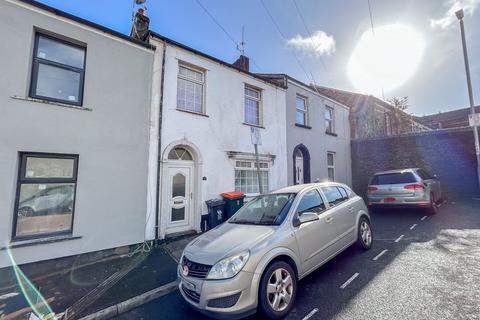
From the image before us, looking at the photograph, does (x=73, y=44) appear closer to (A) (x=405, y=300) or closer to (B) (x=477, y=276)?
(A) (x=405, y=300)

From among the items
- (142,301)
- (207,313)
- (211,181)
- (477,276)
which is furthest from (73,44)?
(477,276)

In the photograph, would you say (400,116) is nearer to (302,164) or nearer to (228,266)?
(302,164)

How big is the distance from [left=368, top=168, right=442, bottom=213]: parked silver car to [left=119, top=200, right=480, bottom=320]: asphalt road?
2.01 meters

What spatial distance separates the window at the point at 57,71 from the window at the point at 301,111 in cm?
912

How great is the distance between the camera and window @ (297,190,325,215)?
4.04m

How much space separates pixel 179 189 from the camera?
731 cm

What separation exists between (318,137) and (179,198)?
8723 millimetres

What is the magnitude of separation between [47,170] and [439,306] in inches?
291

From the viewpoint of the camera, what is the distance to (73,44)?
18.9 ft

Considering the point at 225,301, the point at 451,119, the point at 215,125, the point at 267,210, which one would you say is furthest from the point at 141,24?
the point at 451,119

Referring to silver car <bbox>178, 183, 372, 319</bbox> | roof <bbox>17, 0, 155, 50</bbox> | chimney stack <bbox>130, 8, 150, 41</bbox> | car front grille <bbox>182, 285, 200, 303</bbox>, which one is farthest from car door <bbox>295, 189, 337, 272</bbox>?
chimney stack <bbox>130, 8, 150, 41</bbox>

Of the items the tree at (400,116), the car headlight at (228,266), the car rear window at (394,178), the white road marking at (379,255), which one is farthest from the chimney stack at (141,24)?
the tree at (400,116)

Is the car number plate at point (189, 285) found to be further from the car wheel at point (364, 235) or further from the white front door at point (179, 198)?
the white front door at point (179, 198)

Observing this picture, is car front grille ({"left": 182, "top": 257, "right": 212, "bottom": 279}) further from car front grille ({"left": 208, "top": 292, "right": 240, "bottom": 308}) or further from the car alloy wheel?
the car alloy wheel
